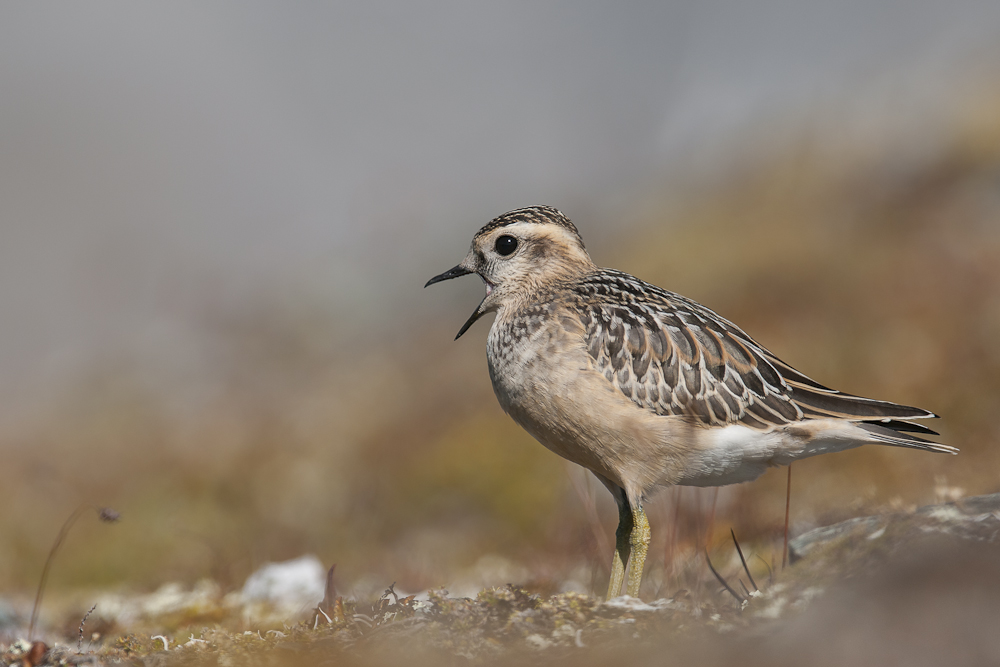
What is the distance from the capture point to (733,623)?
3.54m

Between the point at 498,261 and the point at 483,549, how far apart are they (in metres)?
5.45

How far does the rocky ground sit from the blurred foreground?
5.53 feet

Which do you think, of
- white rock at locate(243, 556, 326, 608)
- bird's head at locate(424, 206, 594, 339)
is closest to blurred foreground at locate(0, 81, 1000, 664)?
white rock at locate(243, 556, 326, 608)

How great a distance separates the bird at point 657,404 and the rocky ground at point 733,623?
676 mm

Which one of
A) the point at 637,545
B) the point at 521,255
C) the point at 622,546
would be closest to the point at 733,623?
the point at 637,545

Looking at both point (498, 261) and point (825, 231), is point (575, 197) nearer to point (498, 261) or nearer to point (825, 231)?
point (825, 231)

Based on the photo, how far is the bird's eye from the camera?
598 cm

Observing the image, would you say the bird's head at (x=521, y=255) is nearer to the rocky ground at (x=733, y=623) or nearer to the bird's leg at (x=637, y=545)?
the bird's leg at (x=637, y=545)

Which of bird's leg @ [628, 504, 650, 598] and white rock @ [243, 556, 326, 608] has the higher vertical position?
white rock @ [243, 556, 326, 608]

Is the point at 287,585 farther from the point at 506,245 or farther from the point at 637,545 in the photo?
the point at 506,245

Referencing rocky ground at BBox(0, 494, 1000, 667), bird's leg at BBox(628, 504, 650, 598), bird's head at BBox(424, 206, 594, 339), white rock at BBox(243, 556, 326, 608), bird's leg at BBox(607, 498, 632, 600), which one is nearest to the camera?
rocky ground at BBox(0, 494, 1000, 667)

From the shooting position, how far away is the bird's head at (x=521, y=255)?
234 inches

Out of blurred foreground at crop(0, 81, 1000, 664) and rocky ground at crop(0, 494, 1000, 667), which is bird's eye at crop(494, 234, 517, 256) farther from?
rocky ground at crop(0, 494, 1000, 667)

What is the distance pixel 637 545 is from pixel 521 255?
7.65 ft
